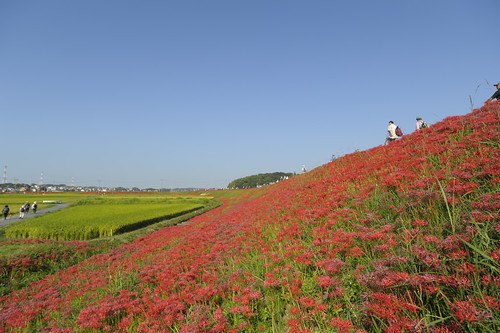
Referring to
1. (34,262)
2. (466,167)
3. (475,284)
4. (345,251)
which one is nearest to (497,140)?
(466,167)

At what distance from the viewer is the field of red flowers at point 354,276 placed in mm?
2207

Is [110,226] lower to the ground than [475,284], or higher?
lower

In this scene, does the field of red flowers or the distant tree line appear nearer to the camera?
the field of red flowers

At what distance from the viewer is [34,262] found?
10.9 metres

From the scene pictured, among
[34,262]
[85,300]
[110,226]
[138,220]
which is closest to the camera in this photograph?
[85,300]

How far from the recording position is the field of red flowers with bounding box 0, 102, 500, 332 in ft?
7.24

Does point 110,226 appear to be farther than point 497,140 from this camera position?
Yes

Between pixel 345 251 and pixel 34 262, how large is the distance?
49.9 ft

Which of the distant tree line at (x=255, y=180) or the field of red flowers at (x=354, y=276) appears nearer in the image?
the field of red flowers at (x=354, y=276)

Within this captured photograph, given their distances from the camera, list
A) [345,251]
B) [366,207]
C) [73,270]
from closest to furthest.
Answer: [345,251], [366,207], [73,270]

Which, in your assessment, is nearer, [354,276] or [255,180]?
[354,276]

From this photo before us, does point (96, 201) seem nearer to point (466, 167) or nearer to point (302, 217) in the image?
point (302, 217)

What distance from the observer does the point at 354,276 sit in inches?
133

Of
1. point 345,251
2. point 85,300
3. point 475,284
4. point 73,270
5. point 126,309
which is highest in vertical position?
point 475,284
